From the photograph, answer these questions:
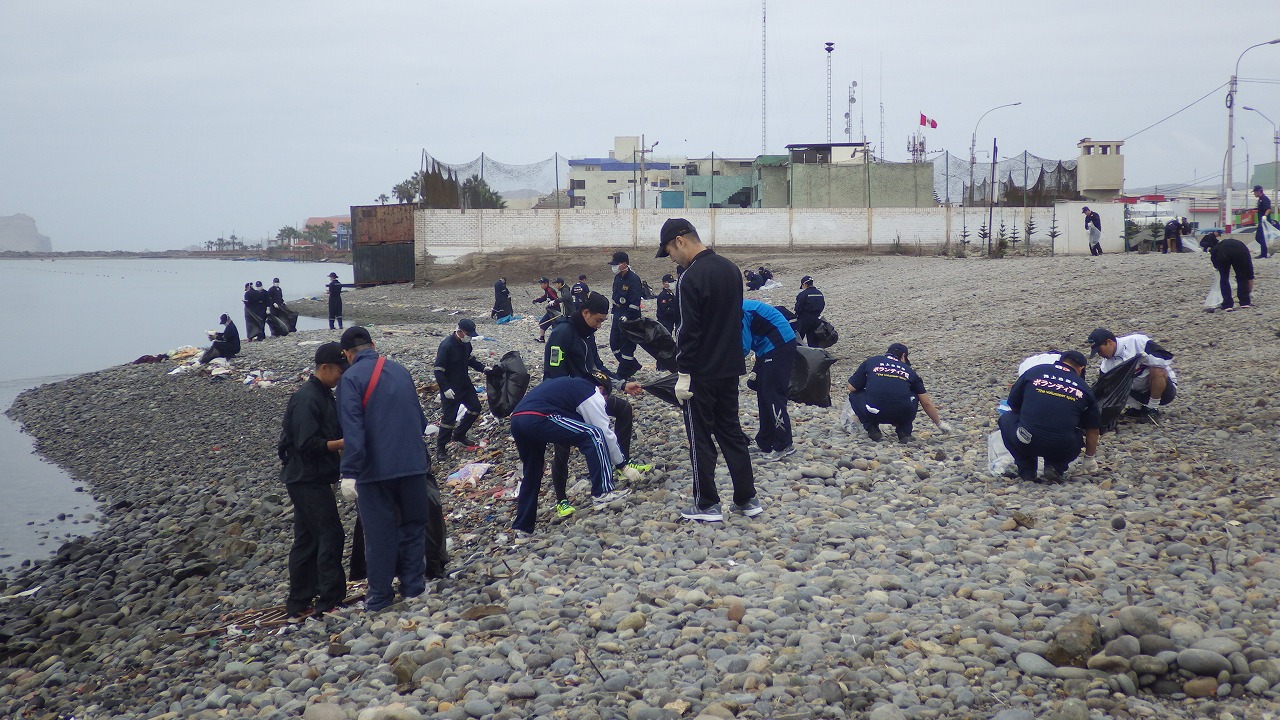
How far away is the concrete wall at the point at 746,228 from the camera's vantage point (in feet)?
117

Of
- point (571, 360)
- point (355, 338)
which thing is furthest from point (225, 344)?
point (355, 338)

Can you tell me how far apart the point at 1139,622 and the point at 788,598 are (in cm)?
163

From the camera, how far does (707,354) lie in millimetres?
5832

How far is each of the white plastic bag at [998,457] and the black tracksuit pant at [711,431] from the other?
7.65ft

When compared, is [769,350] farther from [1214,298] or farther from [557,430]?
[1214,298]

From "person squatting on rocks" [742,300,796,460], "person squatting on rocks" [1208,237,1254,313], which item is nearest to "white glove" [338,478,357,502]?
"person squatting on rocks" [742,300,796,460]

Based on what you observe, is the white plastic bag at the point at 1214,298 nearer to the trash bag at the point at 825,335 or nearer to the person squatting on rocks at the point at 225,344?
the trash bag at the point at 825,335

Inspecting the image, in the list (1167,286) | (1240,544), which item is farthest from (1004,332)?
(1240,544)

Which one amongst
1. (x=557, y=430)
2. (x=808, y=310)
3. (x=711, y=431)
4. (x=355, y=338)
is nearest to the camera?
(x=355, y=338)

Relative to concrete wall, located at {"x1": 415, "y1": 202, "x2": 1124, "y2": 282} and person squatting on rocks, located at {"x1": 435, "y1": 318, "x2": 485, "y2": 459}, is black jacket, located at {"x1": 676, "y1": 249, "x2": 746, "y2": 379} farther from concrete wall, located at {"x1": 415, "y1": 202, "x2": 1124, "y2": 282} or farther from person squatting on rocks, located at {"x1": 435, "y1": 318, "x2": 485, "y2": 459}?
concrete wall, located at {"x1": 415, "y1": 202, "x2": 1124, "y2": 282}

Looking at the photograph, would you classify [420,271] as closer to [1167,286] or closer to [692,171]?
[692,171]

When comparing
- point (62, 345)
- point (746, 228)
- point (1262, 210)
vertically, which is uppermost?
point (746, 228)

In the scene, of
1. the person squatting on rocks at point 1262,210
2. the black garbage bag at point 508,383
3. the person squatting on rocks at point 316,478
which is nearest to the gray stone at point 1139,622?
the person squatting on rocks at point 316,478

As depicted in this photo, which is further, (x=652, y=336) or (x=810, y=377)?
(x=810, y=377)
